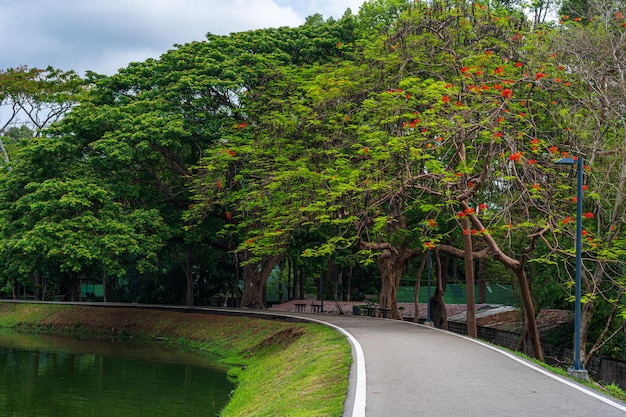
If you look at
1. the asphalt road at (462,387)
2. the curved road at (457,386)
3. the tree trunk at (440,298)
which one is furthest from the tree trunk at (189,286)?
the asphalt road at (462,387)

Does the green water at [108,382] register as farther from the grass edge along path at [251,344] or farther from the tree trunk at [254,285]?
the tree trunk at [254,285]

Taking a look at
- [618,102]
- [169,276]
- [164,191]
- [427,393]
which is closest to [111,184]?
[164,191]

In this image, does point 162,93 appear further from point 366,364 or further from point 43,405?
point 366,364

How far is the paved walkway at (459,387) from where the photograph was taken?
9773mm

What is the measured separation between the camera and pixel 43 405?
1858 cm

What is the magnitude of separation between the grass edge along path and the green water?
1173 mm

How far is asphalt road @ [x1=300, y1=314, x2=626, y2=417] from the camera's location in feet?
32.0

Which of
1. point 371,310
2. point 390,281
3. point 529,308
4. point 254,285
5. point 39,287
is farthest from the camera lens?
point 39,287

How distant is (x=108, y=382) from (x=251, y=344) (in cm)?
820

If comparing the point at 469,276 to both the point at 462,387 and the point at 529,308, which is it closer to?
the point at 529,308

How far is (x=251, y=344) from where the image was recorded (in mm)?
30031

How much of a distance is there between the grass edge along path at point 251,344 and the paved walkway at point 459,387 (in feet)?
1.76

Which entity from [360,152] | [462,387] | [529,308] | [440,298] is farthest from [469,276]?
[462,387]

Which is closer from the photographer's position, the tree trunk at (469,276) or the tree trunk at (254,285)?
the tree trunk at (469,276)
